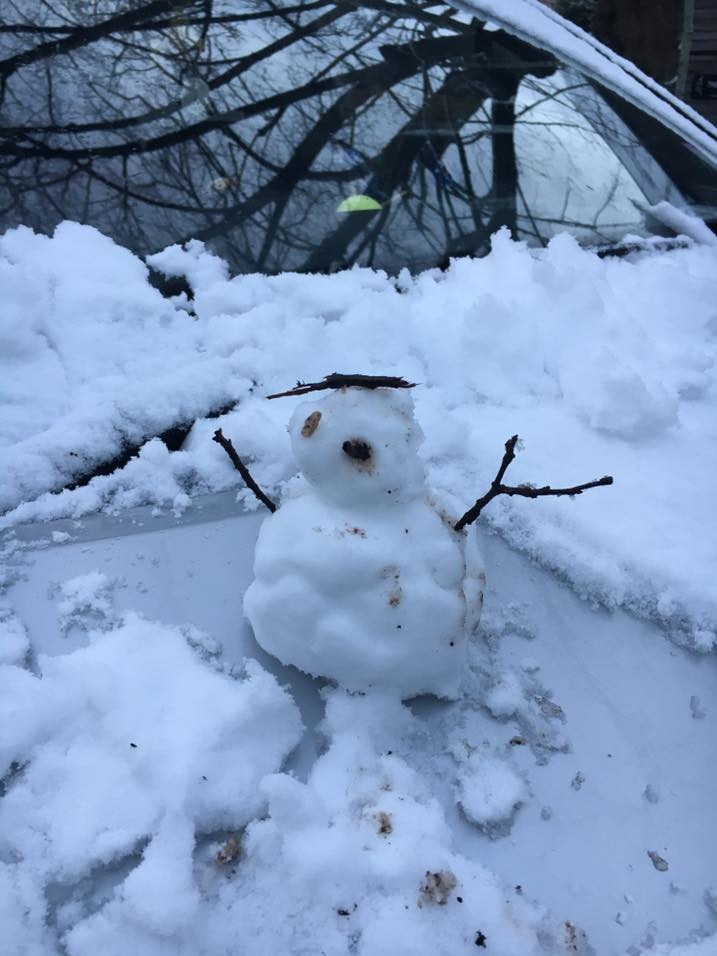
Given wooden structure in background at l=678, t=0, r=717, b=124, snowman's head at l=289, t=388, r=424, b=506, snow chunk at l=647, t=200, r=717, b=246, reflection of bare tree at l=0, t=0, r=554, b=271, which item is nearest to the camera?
snowman's head at l=289, t=388, r=424, b=506

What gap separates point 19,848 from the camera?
80 centimetres

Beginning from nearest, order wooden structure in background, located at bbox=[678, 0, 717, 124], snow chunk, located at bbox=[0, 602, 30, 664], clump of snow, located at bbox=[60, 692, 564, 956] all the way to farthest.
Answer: clump of snow, located at bbox=[60, 692, 564, 956] < snow chunk, located at bbox=[0, 602, 30, 664] < wooden structure in background, located at bbox=[678, 0, 717, 124]

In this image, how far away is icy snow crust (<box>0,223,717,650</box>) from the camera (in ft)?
3.97

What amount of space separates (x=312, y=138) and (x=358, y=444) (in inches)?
50.1

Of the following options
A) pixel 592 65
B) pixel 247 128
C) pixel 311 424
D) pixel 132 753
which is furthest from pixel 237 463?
pixel 592 65

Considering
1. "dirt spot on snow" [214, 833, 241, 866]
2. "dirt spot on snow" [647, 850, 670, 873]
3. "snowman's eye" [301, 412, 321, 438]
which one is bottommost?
"dirt spot on snow" [647, 850, 670, 873]

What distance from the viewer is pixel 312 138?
1.79m

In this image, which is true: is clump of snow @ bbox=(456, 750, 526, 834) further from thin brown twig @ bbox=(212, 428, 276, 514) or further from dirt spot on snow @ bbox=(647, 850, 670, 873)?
thin brown twig @ bbox=(212, 428, 276, 514)

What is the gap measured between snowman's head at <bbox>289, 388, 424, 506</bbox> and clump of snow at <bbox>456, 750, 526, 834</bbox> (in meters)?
0.37

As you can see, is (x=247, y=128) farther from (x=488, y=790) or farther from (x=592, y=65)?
(x=488, y=790)

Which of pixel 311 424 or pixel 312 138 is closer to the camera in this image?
pixel 311 424

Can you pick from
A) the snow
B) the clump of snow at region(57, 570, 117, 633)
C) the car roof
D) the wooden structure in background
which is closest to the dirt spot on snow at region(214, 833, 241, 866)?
the snow

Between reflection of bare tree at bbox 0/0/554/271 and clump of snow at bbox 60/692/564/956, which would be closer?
clump of snow at bbox 60/692/564/956

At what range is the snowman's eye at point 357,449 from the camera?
84 cm
